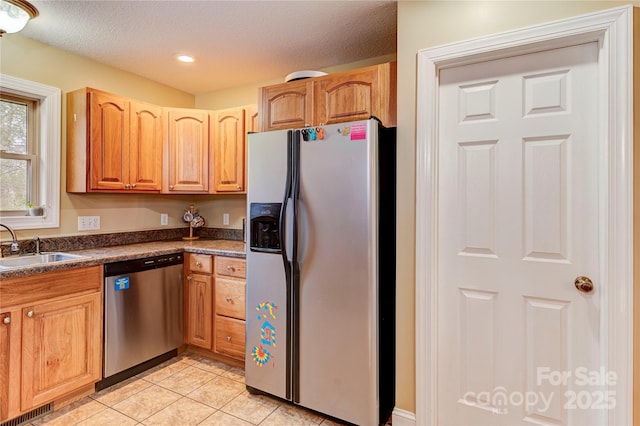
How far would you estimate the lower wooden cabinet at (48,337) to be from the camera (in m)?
1.82

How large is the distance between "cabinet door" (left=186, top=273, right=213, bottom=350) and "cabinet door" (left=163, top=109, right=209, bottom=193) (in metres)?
0.82

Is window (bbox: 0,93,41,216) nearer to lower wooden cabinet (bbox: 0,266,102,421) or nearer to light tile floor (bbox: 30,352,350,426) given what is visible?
lower wooden cabinet (bbox: 0,266,102,421)

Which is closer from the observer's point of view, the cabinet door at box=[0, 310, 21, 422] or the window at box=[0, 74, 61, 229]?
the cabinet door at box=[0, 310, 21, 422]

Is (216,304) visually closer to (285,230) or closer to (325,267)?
(285,230)

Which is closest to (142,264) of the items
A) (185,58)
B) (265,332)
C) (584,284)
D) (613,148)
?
(265,332)

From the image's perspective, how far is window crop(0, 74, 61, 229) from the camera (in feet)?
7.77

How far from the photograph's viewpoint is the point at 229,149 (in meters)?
2.95

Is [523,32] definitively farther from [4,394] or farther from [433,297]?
[4,394]

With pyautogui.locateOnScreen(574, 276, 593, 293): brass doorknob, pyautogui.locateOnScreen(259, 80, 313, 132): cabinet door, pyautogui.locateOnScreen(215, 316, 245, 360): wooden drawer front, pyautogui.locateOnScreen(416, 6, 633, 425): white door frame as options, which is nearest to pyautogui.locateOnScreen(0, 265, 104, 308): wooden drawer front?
pyautogui.locateOnScreen(215, 316, 245, 360): wooden drawer front

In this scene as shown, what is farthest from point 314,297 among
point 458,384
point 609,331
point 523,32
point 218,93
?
point 218,93

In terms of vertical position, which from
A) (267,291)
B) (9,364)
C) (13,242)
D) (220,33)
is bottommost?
(9,364)

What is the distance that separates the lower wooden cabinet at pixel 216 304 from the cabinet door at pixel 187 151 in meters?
0.67

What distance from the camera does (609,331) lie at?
1471 mm

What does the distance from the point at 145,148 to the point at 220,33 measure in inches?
46.4
